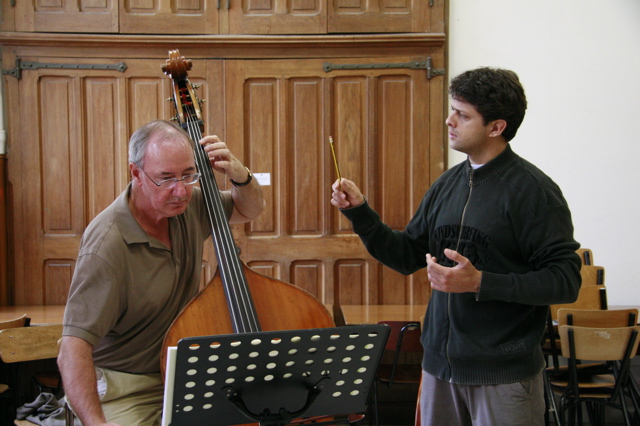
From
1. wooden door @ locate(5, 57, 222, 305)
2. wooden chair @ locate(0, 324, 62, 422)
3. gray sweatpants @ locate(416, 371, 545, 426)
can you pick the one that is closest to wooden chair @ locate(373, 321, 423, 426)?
gray sweatpants @ locate(416, 371, 545, 426)

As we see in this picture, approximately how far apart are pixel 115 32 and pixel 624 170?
406 cm

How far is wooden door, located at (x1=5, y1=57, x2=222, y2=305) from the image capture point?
190 inches

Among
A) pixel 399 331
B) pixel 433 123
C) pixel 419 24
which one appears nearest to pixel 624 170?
pixel 433 123

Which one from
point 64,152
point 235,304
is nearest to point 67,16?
point 64,152

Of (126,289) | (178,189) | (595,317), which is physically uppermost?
(178,189)

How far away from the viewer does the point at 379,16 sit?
4867mm

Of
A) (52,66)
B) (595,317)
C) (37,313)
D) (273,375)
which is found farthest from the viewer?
(52,66)

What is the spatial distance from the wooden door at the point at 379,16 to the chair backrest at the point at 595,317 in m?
2.46

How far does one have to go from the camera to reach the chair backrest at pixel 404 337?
372 centimetres

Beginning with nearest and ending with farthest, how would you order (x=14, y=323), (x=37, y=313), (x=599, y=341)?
(x=599, y=341), (x=14, y=323), (x=37, y=313)

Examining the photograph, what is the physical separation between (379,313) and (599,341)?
1.55m

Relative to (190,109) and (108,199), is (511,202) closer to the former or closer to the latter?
(190,109)

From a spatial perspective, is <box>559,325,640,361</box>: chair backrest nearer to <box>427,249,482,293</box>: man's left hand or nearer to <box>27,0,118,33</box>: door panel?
<box>427,249,482,293</box>: man's left hand

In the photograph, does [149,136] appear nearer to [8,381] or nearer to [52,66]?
[8,381]
